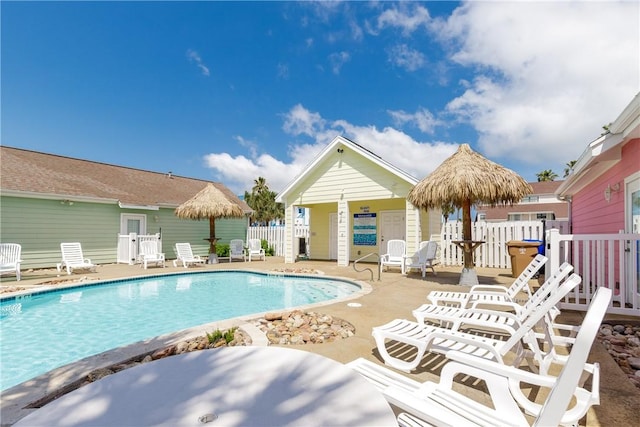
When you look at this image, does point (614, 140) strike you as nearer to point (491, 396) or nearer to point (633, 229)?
point (633, 229)

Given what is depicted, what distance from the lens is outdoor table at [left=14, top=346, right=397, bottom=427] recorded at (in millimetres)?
1317

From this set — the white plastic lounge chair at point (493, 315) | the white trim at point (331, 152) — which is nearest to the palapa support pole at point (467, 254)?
the white trim at point (331, 152)

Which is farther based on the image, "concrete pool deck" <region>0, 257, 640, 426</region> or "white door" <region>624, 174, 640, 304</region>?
"white door" <region>624, 174, 640, 304</region>

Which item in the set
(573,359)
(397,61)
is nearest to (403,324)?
(573,359)

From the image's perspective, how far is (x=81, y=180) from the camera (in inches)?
580

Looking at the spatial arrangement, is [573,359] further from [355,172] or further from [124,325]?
[355,172]

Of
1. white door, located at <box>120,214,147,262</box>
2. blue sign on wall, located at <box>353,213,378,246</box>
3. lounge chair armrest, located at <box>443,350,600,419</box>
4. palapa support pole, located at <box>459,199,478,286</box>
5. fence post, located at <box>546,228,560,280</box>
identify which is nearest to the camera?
lounge chair armrest, located at <box>443,350,600,419</box>

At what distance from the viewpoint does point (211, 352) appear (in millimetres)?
2107

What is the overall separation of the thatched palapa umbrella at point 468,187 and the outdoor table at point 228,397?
705cm

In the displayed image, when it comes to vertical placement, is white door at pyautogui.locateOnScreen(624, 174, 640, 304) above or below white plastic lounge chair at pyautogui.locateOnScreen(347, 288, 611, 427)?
above

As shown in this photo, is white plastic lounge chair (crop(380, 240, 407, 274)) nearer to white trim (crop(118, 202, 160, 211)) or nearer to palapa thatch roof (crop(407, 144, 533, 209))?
palapa thatch roof (crop(407, 144, 533, 209))

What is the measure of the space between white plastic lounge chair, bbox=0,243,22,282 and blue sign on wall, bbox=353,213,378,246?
43.3 ft

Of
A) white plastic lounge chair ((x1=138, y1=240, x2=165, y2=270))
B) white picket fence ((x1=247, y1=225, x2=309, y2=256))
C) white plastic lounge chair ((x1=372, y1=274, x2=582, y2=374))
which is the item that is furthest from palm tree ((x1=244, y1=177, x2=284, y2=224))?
white plastic lounge chair ((x1=372, y1=274, x2=582, y2=374))

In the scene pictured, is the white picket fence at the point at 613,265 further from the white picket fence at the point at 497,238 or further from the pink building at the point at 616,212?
the white picket fence at the point at 497,238
